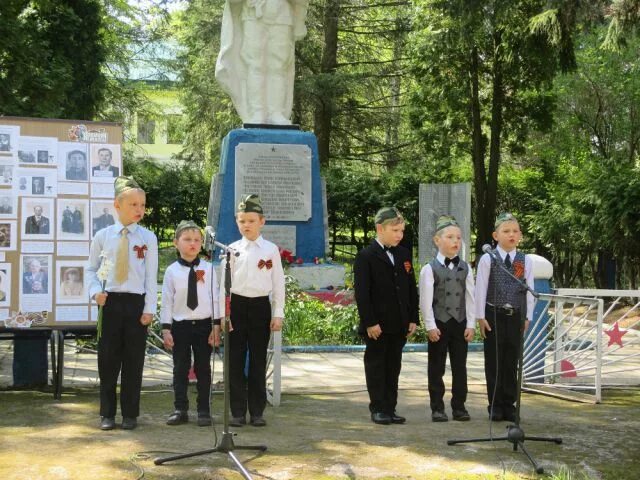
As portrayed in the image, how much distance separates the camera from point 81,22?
1625cm

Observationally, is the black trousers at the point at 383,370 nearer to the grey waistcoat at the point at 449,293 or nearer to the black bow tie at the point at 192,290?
the grey waistcoat at the point at 449,293

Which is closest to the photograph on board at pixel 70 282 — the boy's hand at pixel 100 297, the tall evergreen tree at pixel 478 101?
the boy's hand at pixel 100 297

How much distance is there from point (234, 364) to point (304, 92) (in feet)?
57.6

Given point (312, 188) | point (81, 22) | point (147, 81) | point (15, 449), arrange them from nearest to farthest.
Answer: point (15, 449) → point (312, 188) → point (81, 22) → point (147, 81)

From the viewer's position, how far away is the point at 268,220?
12289 mm

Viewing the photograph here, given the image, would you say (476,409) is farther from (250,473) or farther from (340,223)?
(340,223)

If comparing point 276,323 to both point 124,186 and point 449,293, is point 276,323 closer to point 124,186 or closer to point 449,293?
point 449,293

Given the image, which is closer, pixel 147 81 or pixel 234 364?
pixel 234 364

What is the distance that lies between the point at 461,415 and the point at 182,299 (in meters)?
2.01

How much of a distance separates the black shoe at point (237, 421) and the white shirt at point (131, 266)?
0.86 metres

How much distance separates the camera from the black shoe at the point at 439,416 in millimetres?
5926

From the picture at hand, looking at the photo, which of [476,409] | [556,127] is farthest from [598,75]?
[476,409]

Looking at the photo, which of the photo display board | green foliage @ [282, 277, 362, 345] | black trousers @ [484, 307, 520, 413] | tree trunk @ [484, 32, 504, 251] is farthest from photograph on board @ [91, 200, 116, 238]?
tree trunk @ [484, 32, 504, 251]

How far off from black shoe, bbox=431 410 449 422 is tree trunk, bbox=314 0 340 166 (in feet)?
59.1
